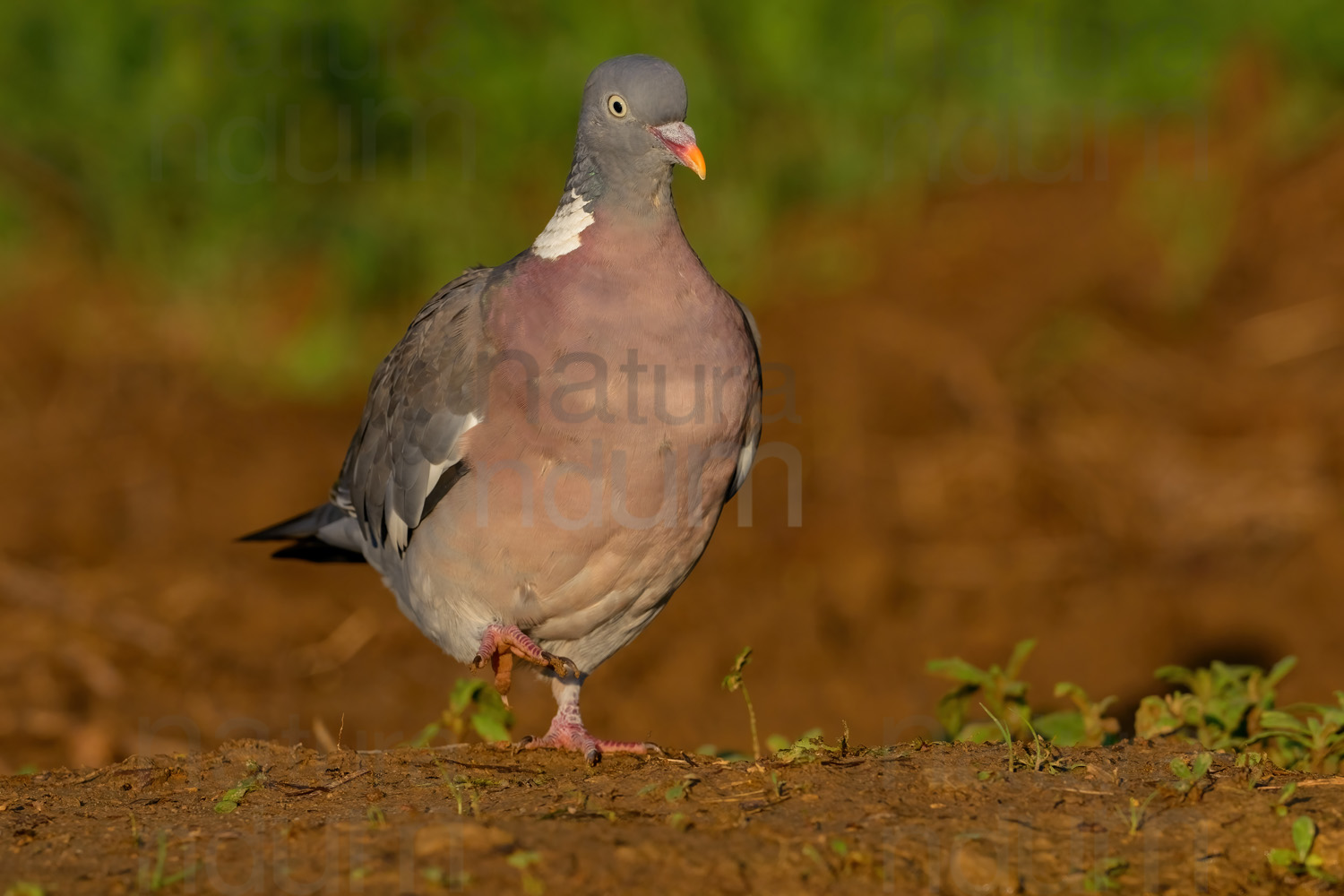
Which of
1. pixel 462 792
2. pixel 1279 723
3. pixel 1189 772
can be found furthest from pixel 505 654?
pixel 1279 723

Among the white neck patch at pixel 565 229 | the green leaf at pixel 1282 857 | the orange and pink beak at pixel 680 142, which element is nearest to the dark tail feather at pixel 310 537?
the white neck patch at pixel 565 229

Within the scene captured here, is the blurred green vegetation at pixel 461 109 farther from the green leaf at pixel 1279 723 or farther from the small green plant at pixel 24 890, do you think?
the small green plant at pixel 24 890

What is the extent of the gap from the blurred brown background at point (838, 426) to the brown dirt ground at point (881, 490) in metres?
0.02

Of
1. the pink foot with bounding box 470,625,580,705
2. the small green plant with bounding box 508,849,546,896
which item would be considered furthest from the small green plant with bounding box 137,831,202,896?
the pink foot with bounding box 470,625,580,705

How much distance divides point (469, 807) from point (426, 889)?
1.95ft

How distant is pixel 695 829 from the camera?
318 cm

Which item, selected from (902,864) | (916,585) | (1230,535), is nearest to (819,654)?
(916,585)

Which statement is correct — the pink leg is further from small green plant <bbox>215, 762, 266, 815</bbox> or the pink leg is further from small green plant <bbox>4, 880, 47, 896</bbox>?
small green plant <bbox>4, 880, 47, 896</bbox>

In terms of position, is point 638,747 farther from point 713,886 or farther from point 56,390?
point 56,390

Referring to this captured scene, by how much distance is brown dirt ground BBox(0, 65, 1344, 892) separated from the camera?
672 cm

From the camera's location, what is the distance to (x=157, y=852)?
3172mm

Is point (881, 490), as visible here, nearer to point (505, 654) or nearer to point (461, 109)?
point (505, 654)

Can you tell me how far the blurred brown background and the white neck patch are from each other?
279 cm

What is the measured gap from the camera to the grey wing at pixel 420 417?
4266mm
